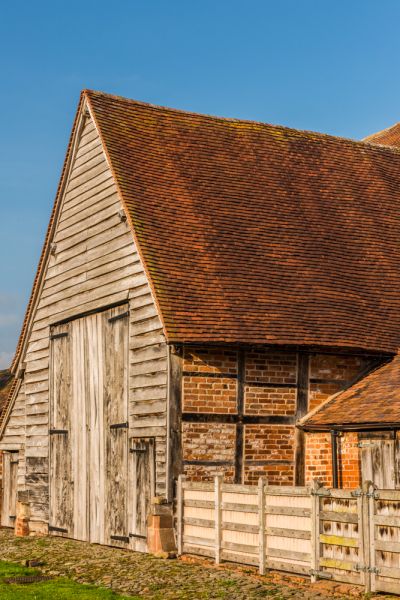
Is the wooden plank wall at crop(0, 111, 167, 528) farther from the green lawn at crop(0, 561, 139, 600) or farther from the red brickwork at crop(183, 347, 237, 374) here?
the green lawn at crop(0, 561, 139, 600)

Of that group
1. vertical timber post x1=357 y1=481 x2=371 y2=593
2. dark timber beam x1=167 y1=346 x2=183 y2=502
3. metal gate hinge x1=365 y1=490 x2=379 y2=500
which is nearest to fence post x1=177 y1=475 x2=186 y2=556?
dark timber beam x1=167 y1=346 x2=183 y2=502

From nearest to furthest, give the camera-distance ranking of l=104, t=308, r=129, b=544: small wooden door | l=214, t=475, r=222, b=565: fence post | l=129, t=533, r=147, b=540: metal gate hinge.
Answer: l=214, t=475, r=222, b=565: fence post, l=129, t=533, r=147, b=540: metal gate hinge, l=104, t=308, r=129, b=544: small wooden door

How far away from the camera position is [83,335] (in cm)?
2106

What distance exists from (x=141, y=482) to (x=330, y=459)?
11.6 feet

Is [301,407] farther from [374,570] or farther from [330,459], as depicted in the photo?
[374,570]

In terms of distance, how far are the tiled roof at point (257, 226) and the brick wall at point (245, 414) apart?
0.65 metres

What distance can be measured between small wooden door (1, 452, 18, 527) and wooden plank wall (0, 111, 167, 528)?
0.59m

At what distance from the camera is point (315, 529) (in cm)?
1309

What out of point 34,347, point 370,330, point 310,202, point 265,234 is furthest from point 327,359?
point 34,347

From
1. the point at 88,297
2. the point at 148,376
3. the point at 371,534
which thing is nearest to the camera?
the point at 371,534

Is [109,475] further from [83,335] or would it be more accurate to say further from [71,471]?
[83,335]

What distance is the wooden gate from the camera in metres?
19.2

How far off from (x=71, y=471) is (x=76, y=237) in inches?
203

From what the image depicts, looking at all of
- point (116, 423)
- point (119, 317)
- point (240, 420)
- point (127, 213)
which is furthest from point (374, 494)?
point (127, 213)
